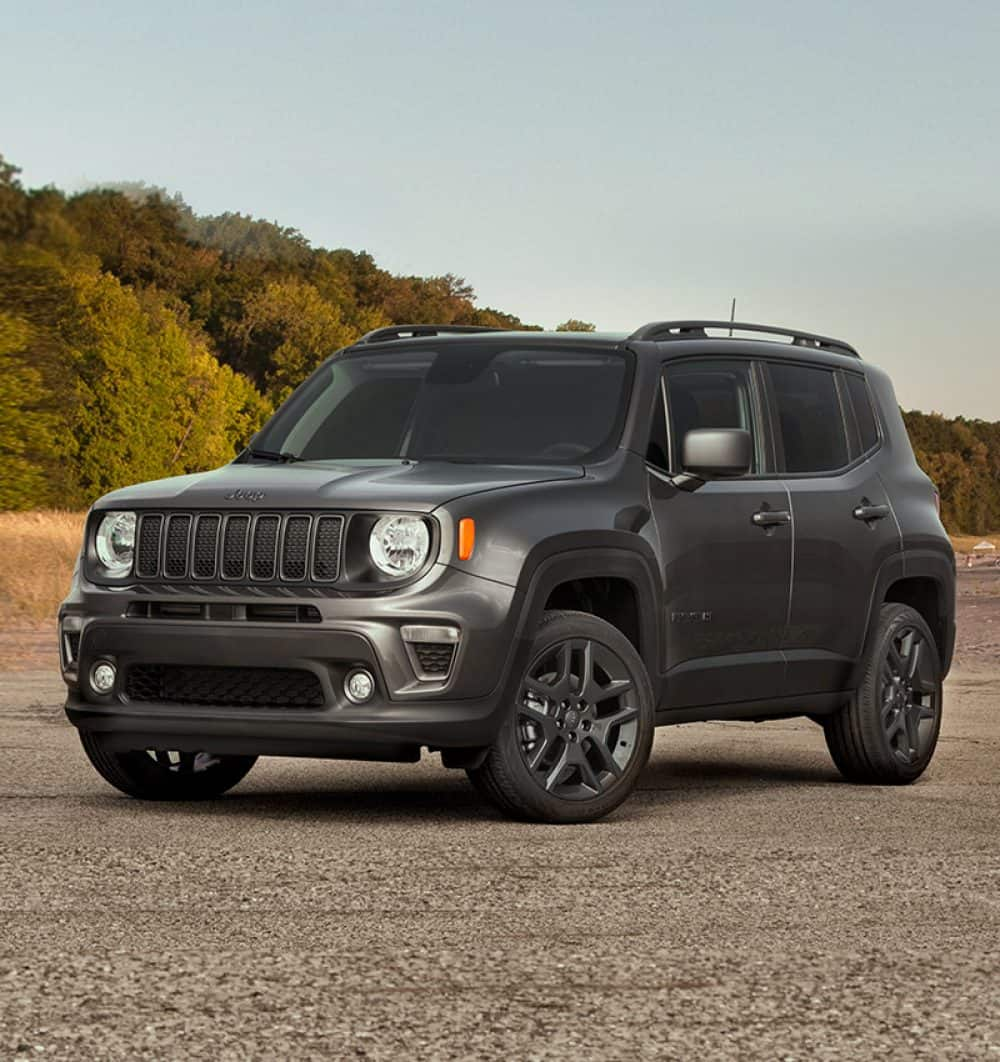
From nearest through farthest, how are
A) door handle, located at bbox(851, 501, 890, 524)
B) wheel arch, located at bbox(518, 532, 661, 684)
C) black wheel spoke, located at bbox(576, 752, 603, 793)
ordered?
wheel arch, located at bbox(518, 532, 661, 684)
black wheel spoke, located at bbox(576, 752, 603, 793)
door handle, located at bbox(851, 501, 890, 524)

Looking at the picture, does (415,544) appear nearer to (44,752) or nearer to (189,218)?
(44,752)

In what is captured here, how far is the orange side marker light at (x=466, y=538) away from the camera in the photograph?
8391mm

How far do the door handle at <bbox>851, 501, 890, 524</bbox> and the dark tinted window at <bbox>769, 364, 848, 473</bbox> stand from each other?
0.23 meters

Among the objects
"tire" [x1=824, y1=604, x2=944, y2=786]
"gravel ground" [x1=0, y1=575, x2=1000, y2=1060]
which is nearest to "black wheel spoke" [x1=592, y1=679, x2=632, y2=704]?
"gravel ground" [x1=0, y1=575, x2=1000, y2=1060]

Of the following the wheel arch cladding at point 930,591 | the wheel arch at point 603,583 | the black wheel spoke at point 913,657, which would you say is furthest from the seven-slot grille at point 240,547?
the black wheel spoke at point 913,657

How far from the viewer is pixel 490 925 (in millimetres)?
6426

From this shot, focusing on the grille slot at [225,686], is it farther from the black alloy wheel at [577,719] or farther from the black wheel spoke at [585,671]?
the black wheel spoke at [585,671]

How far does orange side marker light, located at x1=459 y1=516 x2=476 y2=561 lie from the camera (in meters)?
8.39

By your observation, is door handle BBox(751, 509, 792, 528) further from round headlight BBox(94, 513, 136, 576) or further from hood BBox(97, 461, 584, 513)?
round headlight BBox(94, 513, 136, 576)

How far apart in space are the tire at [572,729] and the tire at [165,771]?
163 cm

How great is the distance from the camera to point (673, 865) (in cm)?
767

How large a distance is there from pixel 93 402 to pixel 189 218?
136ft

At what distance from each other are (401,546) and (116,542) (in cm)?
137

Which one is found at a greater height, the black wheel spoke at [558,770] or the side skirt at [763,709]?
the side skirt at [763,709]
